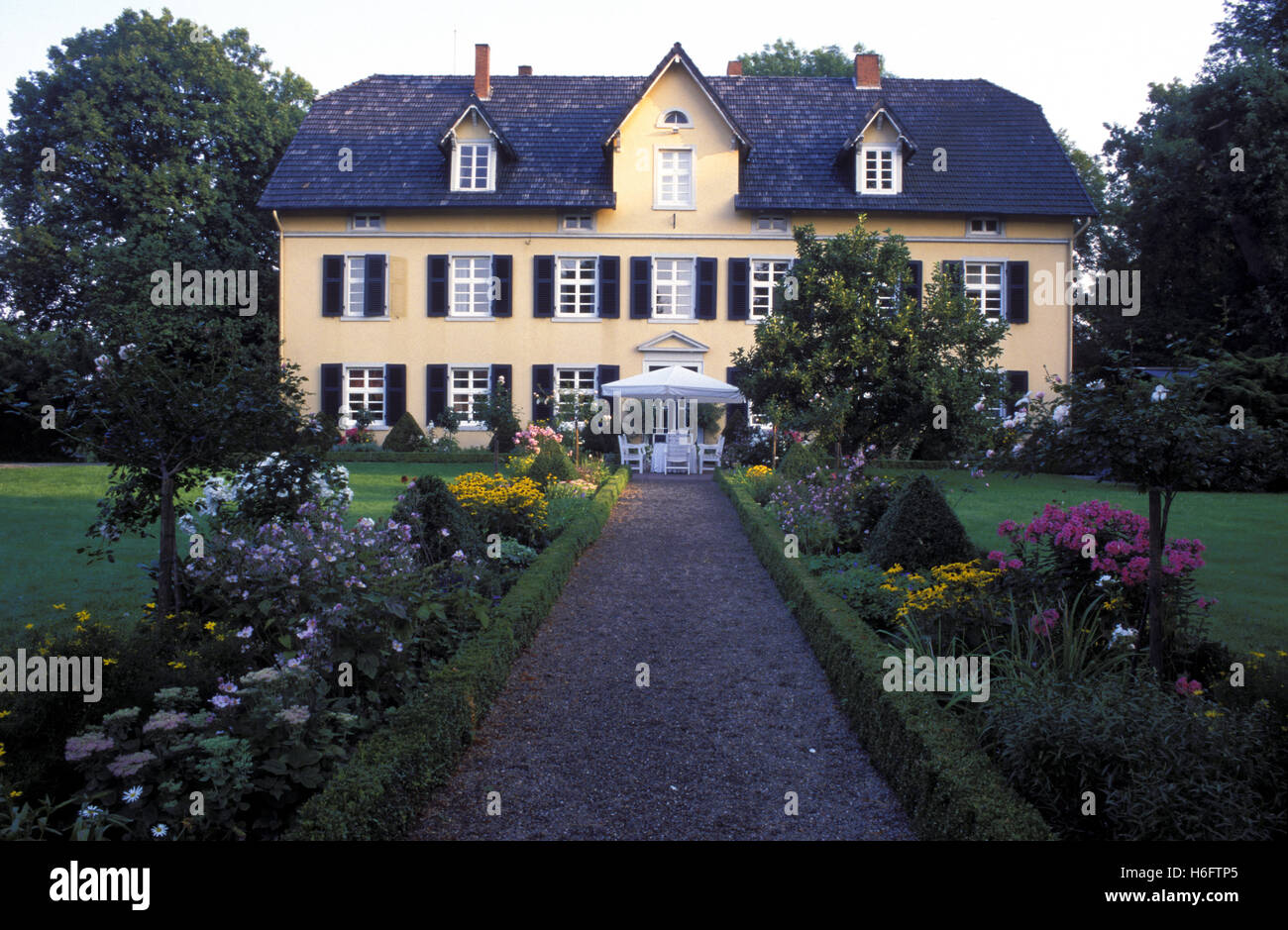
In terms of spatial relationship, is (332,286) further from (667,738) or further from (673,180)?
(667,738)

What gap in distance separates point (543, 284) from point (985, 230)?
1133 centimetres

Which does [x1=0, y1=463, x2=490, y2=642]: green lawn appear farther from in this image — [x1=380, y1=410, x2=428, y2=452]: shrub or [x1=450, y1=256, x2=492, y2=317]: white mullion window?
[x1=450, y1=256, x2=492, y2=317]: white mullion window

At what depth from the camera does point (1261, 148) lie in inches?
928

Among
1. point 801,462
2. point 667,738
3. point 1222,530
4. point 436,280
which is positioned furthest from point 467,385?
point 667,738

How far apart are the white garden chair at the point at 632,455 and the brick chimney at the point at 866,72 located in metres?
13.2

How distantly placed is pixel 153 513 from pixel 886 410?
10637mm

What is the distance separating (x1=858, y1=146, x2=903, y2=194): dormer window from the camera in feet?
81.4

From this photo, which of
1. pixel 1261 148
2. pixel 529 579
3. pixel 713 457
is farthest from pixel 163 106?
pixel 1261 148

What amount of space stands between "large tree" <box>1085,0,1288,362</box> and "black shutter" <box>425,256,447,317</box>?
16.4m

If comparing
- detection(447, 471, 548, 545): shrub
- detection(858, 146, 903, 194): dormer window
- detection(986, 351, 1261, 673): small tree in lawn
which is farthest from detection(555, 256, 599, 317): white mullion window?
detection(986, 351, 1261, 673): small tree in lawn

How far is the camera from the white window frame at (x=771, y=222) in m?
25.0

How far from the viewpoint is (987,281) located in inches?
985

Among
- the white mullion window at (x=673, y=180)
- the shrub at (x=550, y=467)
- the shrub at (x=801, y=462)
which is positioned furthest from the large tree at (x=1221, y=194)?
the shrub at (x=550, y=467)
